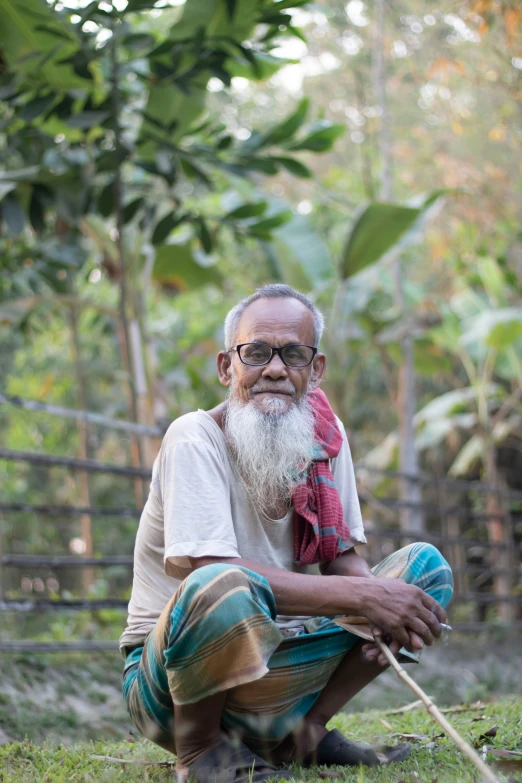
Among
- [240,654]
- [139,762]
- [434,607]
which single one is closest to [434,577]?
[434,607]

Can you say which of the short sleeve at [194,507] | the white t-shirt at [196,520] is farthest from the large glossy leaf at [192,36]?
the short sleeve at [194,507]

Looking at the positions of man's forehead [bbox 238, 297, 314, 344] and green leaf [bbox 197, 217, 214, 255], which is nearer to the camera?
man's forehead [bbox 238, 297, 314, 344]

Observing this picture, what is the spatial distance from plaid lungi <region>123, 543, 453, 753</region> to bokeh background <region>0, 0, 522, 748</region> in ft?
5.06

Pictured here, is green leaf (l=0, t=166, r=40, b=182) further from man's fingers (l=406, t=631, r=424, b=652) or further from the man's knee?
man's fingers (l=406, t=631, r=424, b=652)

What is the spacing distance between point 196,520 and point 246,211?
3328 mm

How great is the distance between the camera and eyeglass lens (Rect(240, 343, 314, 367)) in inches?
106

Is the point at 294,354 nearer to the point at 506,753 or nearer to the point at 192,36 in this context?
the point at 506,753

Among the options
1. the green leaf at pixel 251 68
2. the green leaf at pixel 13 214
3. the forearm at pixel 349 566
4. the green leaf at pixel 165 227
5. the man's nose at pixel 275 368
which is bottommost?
the forearm at pixel 349 566

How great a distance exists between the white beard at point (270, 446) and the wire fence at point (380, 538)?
2358mm

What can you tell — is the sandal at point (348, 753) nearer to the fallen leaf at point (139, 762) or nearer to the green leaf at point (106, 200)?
the fallen leaf at point (139, 762)

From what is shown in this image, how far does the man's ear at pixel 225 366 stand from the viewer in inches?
112

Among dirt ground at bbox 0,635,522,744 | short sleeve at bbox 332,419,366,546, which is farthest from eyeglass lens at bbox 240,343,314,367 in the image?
dirt ground at bbox 0,635,522,744

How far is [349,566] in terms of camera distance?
2742 millimetres

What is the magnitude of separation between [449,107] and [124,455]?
6.65 m
